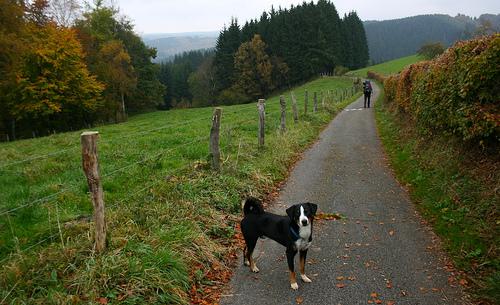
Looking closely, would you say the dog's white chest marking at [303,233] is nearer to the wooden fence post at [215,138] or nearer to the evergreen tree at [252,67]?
the wooden fence post at [215,138]

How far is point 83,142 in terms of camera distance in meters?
4.73

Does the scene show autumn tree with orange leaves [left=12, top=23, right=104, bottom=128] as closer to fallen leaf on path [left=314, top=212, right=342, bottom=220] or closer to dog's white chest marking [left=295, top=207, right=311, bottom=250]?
fallen leaf on path [left=314, top=212, right=342, bottom=220]

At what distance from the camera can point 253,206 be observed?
5570 mm

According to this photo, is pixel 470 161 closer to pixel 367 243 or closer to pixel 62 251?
pixel 367 243

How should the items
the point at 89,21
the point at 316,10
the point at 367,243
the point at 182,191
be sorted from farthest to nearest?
the point at 316,10, the point at 89,21, the point at 182,191, the point at 367,243

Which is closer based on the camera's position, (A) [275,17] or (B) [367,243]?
(B) [367,243]

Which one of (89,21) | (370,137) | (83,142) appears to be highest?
(89,21)

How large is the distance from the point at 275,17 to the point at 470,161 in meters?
72.9

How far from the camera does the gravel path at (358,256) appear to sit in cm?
493

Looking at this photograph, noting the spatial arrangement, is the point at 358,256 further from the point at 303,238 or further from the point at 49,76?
the point at 49,76

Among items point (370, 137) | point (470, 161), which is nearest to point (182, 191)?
point (470, 161)

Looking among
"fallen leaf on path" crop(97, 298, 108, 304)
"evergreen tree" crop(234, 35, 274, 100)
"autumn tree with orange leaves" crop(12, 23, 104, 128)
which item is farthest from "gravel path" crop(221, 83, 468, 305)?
"evergreen tree" crop(234, 35, 274, 100)

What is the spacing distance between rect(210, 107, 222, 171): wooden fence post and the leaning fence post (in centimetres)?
411

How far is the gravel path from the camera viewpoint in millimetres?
4934
